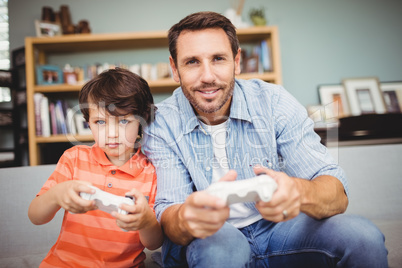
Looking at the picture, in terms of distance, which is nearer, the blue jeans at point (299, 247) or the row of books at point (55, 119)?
the blue jeans at point (299, 247)

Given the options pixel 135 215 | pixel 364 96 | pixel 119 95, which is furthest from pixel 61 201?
pixel 364 96

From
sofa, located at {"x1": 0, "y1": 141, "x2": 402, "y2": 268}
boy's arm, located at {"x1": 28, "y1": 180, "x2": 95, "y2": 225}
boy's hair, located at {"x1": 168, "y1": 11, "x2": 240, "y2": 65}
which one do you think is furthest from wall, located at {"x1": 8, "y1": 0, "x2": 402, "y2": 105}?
boy's arm, located at {"x1": 28, "y1": 180, "x2": 95, "y2": 225}

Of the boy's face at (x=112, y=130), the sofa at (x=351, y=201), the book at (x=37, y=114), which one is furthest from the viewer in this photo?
the book at (x=37, y=114)

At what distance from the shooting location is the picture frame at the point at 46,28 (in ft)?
9.04

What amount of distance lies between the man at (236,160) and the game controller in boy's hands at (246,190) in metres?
0.16

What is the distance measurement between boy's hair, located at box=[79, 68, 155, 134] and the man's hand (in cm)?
58

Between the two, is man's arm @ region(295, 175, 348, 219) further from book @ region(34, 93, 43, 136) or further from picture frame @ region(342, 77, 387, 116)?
book @ region(34, 93, 43, 136)

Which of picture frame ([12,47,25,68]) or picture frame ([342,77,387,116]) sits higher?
picture frame ([12,47,25,68])

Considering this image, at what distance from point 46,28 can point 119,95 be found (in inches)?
87.7

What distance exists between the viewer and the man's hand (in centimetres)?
62

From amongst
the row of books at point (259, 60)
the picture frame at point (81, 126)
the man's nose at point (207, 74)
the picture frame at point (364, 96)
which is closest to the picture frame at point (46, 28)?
the picture frame at point (81, 126)

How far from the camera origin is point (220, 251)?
27.8 inches

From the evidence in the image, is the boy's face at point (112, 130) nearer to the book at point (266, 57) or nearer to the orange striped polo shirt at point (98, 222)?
the orange striped polo shirt at point (98, 222)

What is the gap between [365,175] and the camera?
139 centimetres
